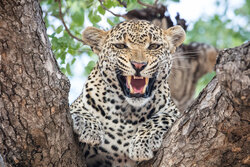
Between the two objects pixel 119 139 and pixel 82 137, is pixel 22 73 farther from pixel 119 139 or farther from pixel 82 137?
pixel 119 139

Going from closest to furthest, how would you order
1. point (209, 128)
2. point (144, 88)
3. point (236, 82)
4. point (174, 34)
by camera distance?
point (236, 82)
point (209, 128)
point (144, 88)
point (174, 34)

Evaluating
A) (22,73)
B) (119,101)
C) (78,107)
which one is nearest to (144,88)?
(119,101)

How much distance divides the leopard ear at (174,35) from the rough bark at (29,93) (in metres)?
2.09

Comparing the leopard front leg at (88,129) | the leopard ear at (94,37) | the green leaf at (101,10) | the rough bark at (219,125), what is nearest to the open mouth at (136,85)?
the leopard front leg at (88,129)

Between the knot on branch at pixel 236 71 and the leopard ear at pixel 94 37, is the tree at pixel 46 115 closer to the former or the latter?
the knot on branch at pixel 236 71

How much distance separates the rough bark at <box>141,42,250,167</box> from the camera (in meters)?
3.42

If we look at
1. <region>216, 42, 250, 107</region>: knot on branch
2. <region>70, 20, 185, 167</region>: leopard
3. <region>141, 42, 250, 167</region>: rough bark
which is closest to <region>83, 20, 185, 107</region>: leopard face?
<region>70, 20, 185, 167</region>: leopard

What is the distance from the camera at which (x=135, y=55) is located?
18.2 ft

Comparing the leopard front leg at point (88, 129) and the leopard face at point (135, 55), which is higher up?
the leopard face at point (135, 55)

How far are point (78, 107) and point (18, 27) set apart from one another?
198 centimetres

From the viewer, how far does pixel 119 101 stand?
570 cm

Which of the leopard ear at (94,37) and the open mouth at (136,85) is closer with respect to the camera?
the open mouth at (136,85)

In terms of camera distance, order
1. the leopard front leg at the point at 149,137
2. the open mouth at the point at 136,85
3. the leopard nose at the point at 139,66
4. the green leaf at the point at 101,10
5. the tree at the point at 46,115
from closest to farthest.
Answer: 1. the tree at the point at 46,115
2. the leopard front leg at the point at 149,137
3. the leopard nose at the point at 139,66
4. the open mouth at the point at 136,85
5. the green leaf at the point at 101,10

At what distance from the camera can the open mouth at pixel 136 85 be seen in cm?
546
